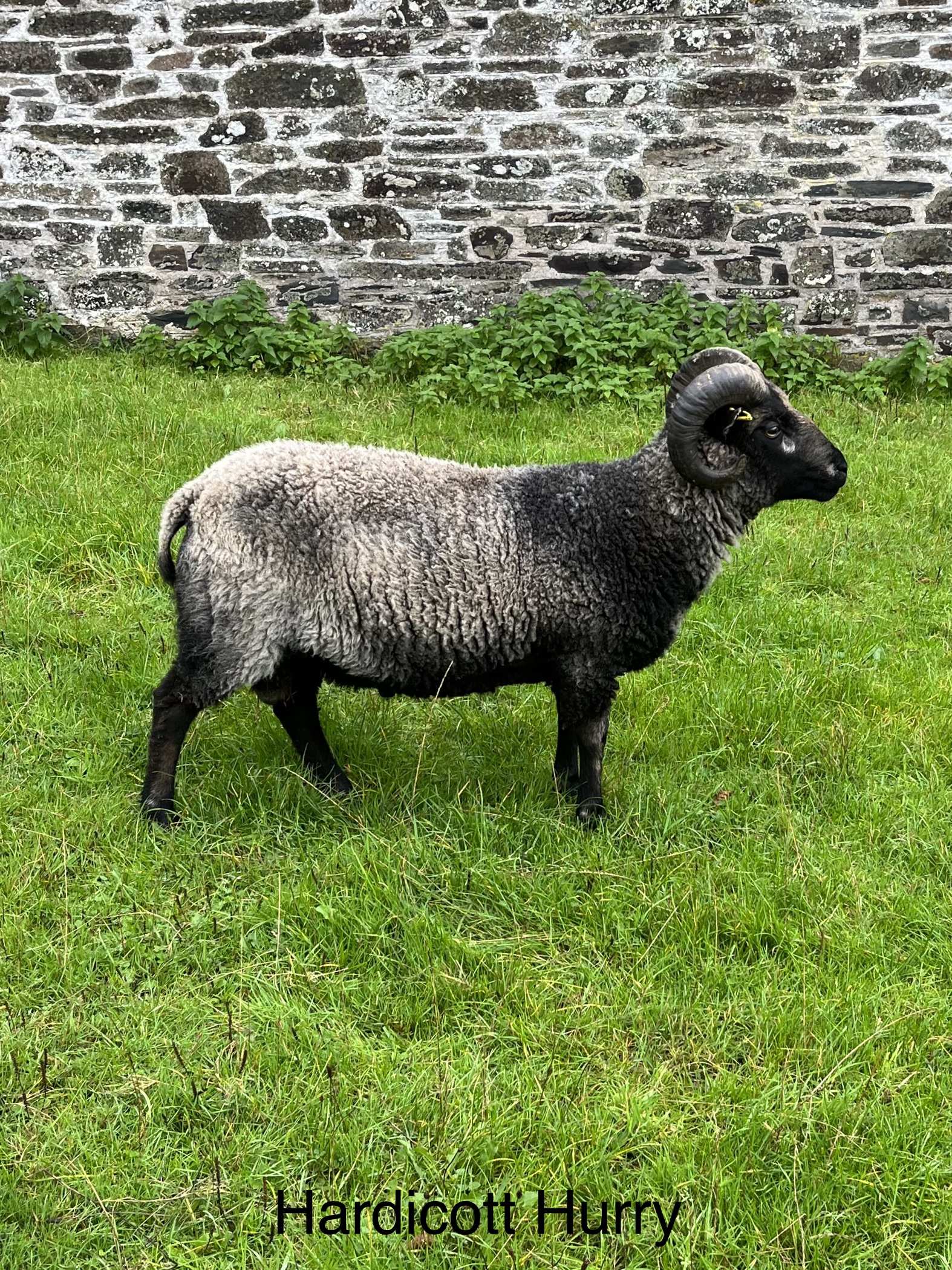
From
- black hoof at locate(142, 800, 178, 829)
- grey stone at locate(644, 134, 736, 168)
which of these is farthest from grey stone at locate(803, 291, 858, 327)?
black hoof at locate(142, 800, 178, 829)

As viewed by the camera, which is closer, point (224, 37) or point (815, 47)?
point (815, 47)

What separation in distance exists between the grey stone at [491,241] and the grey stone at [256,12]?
1.95m

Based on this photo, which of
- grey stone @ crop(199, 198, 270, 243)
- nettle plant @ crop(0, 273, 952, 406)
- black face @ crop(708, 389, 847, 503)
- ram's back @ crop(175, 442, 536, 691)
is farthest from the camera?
grey stone @ crop(199, 198, 270, 243)

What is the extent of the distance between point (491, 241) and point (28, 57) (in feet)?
12.1

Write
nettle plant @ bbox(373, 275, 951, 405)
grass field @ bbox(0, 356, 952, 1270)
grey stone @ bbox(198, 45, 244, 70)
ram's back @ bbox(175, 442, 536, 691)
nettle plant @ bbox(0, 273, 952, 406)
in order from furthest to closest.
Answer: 1. grey stone @ bbox(198, 45, 244, 70)
2. nettle plant @ bbox(0, 273, 952, 406)
3. nettle plant @ bbox(373, 275, 951, 405)
4. ram's back @ bbox(175, 442, 536, 691)
5. grass field @ bbox(0, 356, 952, 1270)

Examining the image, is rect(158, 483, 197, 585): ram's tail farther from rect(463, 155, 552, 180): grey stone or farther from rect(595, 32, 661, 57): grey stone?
rect(595, 32, 661, 57): grey stone

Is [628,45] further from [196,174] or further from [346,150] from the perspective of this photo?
[196,174]

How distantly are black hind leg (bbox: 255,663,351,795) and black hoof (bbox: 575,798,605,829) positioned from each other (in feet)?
2.81

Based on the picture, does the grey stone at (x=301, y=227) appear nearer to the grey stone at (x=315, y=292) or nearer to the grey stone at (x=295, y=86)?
the grey stone at (x=315, y=292)

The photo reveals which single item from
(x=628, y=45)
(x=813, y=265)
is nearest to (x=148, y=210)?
(x=628, y=45)

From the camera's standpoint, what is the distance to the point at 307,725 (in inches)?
171

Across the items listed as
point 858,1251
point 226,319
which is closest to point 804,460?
point 858,1251

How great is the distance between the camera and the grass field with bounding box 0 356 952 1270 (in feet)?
Result: 8.84

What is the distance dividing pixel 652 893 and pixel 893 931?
29.0 inches
